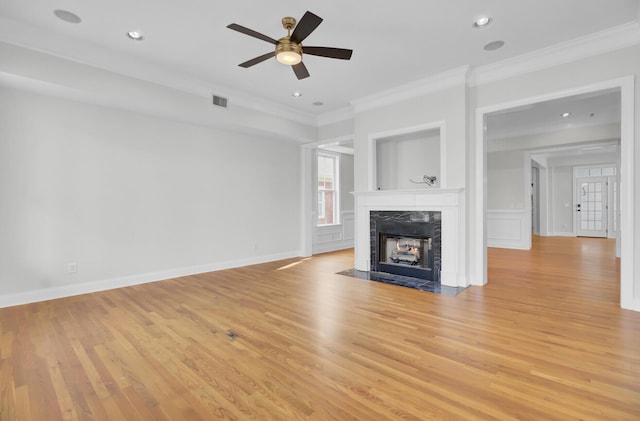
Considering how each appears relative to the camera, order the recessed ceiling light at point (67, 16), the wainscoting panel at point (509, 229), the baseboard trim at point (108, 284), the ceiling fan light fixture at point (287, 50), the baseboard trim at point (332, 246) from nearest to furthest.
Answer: the ceiling fan light fixture at point (287, 50)
the recessed ceiling light at point (67, 16)
the baseboard trim at point (108, 284)
the baseboard trim at point (332, 246)
the wainscoting panel at point (509, 229)

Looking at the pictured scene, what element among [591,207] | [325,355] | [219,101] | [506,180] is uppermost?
[219,101]

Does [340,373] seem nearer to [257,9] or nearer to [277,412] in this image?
[277,412]

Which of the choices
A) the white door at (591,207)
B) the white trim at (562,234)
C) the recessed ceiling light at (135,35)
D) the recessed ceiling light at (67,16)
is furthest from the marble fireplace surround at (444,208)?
the white door at (591,207)

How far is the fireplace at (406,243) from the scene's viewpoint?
14.8 ft

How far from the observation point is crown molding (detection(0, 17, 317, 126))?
3.21 m

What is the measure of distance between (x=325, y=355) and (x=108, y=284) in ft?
11.9

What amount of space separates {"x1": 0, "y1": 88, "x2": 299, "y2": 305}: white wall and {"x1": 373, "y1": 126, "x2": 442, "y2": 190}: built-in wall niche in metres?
2.28

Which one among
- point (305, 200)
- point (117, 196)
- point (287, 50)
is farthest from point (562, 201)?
point (117, 196)

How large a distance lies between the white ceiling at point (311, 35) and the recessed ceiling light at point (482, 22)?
61 mm

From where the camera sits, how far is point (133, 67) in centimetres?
399

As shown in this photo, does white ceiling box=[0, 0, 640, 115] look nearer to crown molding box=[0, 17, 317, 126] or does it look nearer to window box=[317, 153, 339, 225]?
crown molding box=[0, 17, 317, 126]

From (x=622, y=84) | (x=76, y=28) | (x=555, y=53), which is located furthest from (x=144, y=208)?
(x=622, y=84)

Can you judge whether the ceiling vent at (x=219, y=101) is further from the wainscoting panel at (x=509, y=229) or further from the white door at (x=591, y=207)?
the white door at (x=591, y=207)

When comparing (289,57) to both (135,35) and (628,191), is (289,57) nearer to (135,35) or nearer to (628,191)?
(135,35)
